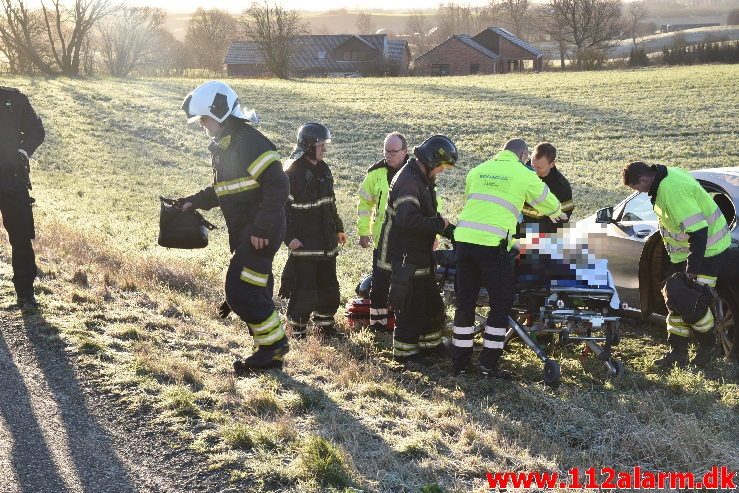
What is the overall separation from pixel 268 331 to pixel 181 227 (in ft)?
4.11

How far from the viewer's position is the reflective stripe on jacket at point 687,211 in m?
6.16

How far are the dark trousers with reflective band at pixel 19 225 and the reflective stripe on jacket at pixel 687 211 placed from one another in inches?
211

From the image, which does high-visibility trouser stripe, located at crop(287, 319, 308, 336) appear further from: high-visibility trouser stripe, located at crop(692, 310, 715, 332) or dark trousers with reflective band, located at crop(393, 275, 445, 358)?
high-visibility trouser stripe, located at crop(692, 310, 715, 332)

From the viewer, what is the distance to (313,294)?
7.37 m

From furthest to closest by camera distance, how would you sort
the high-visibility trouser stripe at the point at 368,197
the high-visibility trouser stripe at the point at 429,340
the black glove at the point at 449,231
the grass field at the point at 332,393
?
the high-visibility trouser stripe at the point at 368,197 < the high-visibility trouser stripe at the point at 429,340 < the black glove at the point at 449,231 < the grass field at the point at 332,393

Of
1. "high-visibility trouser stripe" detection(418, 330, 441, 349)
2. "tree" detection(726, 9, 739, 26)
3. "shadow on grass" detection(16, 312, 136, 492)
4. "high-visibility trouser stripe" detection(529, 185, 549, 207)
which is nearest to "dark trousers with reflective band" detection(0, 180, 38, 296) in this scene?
"shadow on grass" detection(16, 312, 136, 492)

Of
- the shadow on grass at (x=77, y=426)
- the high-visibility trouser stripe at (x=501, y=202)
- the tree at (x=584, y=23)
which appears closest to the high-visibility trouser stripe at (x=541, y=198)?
the high-visibility trouser stripe at (x=501, y=202)

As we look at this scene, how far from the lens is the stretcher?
20.0 feet

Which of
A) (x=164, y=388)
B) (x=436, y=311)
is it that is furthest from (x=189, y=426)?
(x=436, y=311)

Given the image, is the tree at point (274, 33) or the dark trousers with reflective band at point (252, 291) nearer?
the dark trousers with reflective band at point (252, 291)

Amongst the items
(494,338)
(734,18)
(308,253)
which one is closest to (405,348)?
(494,338)

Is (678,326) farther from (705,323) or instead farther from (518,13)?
(518,13)

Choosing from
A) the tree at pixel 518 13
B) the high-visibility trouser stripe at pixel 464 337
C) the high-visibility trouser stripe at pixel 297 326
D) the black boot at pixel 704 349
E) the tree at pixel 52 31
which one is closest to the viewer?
the high-visibility trouser stripe at pixel 464 337

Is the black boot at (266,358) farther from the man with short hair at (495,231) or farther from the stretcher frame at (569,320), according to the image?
the stretcher frame at (569,320)
